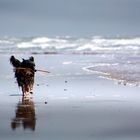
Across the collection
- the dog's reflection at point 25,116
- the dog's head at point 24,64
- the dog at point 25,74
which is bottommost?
the dog's reflection at point 25,116

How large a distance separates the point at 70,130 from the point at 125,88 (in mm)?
6953

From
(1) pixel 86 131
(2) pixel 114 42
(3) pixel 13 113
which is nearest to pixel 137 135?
(1) pixel 86 131

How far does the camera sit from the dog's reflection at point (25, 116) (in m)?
11.8

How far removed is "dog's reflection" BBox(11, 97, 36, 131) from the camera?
11.8 meters

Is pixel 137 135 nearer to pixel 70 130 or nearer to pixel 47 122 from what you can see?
pixel 70 130

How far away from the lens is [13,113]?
13492 millimetres

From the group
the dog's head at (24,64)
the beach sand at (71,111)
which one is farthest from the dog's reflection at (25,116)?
the dog's head at (24,64)

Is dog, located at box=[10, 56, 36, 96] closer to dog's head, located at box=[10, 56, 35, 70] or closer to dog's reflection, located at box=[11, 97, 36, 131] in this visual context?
dog's head, located at box=[10, 56, 35, 70]

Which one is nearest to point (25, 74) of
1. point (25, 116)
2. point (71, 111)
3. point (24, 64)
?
point (24, 64)

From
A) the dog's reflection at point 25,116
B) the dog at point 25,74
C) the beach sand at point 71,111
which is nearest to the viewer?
the beach sand at point 71,111

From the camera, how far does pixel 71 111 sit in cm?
1369

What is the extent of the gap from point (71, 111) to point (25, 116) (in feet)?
3.81

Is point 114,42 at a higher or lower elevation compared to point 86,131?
higher

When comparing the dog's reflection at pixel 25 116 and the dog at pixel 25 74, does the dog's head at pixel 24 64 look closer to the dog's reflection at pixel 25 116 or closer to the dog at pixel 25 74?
the dog at pixel 25 74
